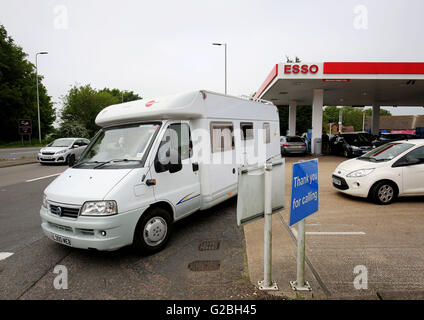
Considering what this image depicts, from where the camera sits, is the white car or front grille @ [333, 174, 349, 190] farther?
front grille @ [333, 174, 349, 190]

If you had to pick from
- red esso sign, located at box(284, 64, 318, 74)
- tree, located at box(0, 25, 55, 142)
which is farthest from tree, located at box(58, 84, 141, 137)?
Result: red esso sign, located at box(284, 64, 318, 74)

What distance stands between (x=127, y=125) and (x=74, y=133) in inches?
1427

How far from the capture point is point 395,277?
10.7ft

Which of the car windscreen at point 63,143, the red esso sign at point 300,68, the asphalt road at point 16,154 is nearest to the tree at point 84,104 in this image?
the asphalt road at point 16,154

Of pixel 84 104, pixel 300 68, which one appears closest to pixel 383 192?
pixel 300 68

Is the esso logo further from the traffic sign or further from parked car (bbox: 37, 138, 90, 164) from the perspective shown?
the traffic sign

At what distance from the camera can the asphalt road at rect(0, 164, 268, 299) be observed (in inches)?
122

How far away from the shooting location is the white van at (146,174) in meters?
3.53

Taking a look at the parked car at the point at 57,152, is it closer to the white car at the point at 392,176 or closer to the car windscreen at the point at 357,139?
the white car at the point at 392,176

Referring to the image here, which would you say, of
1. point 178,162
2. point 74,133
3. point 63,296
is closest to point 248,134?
point 178,162

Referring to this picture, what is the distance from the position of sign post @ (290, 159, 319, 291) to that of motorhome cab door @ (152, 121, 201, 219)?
2120 mm

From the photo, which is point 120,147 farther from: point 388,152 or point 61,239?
point 388,152

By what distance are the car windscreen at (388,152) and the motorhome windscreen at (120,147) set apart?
579cm
